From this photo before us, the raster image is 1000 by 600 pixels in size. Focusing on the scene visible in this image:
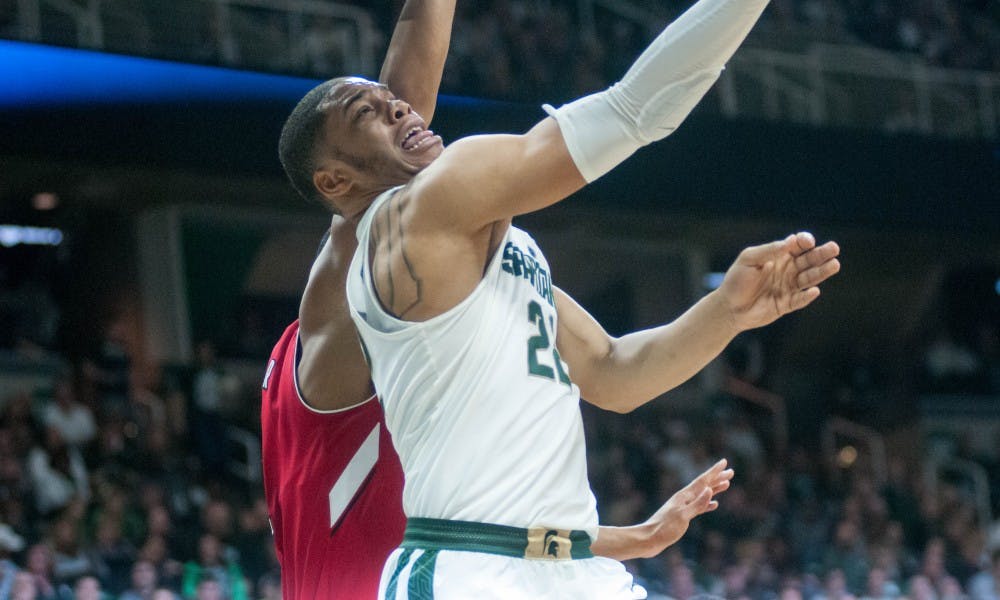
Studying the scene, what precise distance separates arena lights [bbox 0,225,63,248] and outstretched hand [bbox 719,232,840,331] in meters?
13.5

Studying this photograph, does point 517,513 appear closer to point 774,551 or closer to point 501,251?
point 501,251

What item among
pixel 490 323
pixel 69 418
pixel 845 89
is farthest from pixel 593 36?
pixel 490 323

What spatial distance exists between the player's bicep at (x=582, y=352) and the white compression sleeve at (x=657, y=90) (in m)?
0.78

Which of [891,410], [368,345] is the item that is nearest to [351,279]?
[368,345]

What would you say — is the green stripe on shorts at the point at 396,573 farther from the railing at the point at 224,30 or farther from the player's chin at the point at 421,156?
the railing at the point at 224,30

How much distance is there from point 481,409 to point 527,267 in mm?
355

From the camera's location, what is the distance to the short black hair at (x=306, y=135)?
10.4 ft

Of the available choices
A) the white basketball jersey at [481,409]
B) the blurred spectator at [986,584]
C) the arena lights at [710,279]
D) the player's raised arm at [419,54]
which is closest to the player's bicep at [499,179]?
the white basketball jersey at [481,409]

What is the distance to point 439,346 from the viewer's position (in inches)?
113

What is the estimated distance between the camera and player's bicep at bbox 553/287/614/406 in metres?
3.48

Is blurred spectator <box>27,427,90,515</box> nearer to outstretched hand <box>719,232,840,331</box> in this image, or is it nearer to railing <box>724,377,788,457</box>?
outstretched hand <box>719,232,840,331</box>

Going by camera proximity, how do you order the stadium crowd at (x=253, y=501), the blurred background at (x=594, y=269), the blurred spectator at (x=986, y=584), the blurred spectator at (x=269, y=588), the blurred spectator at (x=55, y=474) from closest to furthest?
1. the blurred spectator at (x=269, y=588)
2. the stadium crowd at (x=253, y=501)
3. the blurred spectator at (x=55, y=474)
4. the blurred background at (x=594, y=269)
5. the blurred spectator at (x=986, y=584)

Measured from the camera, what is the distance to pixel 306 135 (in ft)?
10.4

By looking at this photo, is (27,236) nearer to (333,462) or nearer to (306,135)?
(333,462)
